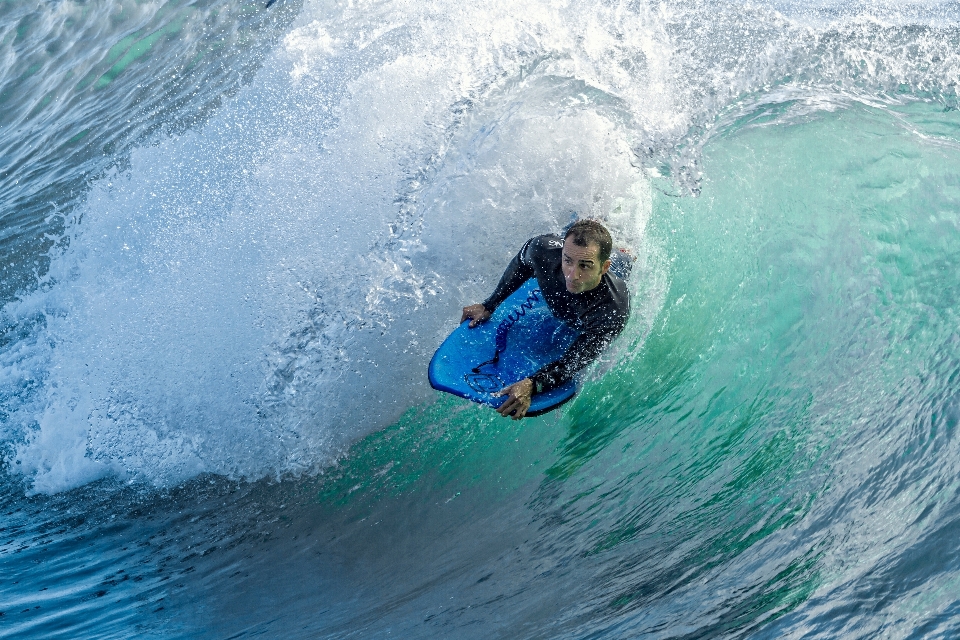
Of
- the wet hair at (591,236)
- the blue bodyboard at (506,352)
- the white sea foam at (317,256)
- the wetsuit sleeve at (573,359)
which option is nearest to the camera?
the wet hair at (591,236)

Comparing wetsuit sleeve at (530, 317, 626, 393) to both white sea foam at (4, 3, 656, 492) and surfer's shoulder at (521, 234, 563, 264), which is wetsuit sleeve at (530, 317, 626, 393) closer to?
surfer's shoulder at (521, 234, 563, 264)

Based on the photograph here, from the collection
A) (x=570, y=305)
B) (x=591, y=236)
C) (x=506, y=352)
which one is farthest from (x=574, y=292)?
(x=506, y=352)

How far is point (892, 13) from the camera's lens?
18.3 feet

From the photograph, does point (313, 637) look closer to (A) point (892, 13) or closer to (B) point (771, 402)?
(B) point (771, 402)

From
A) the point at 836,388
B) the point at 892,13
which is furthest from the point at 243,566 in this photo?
the point at 892,13

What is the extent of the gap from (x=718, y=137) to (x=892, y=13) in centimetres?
214

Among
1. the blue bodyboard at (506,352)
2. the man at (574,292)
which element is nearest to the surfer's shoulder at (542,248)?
the man at (574,292)

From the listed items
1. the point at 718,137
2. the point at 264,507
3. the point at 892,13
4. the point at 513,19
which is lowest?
the point at 264,507

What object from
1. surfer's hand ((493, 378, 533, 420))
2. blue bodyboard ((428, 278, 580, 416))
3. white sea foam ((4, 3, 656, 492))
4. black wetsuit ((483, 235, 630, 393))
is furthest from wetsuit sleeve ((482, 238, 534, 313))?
surfer's hand ((493, 378, 533, 420))

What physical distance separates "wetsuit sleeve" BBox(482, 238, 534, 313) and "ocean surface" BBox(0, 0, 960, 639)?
1.38ft

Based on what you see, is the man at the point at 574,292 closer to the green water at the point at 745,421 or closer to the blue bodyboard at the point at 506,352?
the blue bodyboard at the point at 506,352

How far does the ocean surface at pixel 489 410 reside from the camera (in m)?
3.63

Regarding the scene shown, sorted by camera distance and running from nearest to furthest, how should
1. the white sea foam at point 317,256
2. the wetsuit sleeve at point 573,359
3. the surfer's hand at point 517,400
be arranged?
the surfer's hand at point 517,400
the wetsuit sleeve at point 573,359
the white sea foam at point 317,256

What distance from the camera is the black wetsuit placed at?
3.35 meters
